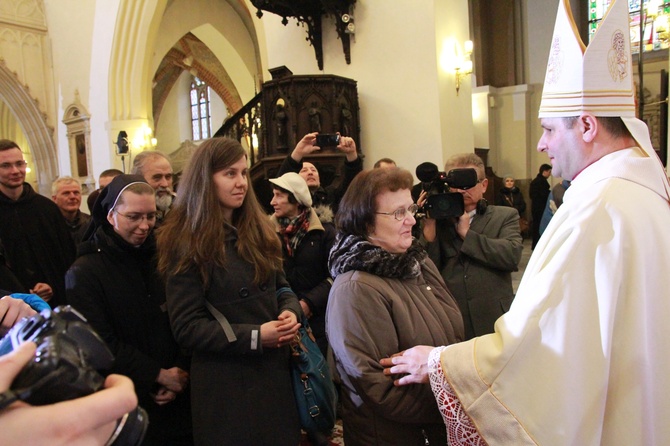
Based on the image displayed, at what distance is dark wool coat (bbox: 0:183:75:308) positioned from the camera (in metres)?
2.99

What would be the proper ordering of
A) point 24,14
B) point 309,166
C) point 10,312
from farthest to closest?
point 24,14 < point 309,166 < point 10,312

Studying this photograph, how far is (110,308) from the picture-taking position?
6.18ft

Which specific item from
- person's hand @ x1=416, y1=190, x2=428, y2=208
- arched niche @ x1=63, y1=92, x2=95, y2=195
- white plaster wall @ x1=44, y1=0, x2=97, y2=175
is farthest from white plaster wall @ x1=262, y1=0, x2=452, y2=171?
white plaster wall @ x1=44, y1=0, x2=97, y2=175

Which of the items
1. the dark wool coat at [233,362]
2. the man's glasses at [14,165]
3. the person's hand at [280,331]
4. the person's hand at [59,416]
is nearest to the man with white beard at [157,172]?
the man's glasses at [14,165]

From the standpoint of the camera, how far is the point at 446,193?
2238 millimetres

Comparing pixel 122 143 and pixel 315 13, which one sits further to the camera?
pixel 122 143

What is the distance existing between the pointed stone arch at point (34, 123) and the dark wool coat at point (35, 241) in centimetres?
1132

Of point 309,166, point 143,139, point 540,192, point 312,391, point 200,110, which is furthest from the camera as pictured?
point 200,110

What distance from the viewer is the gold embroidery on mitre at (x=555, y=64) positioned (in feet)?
5.27

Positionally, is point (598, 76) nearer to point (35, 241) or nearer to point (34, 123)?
point (35, 241)

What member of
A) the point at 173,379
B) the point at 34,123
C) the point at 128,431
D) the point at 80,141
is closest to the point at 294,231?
the point at 173,379

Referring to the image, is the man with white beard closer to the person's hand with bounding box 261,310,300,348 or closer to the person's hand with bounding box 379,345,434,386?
the person's hand with bounding box 261,310,300,348

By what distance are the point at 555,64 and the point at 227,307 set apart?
1.40 m

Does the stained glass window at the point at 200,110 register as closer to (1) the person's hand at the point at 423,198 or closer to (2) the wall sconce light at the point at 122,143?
(2) the wall sconce light at the point at 122,143
